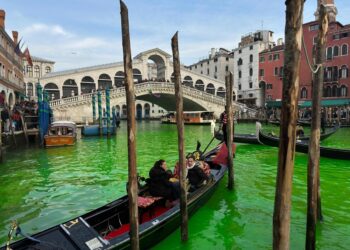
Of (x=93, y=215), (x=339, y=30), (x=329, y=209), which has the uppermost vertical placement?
(x=339, y=30)

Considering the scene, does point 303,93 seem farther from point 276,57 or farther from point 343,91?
point 276,57

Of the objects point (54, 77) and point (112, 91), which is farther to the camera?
point (54, 77)

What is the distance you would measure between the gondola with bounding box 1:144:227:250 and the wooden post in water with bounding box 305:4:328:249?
163 cm

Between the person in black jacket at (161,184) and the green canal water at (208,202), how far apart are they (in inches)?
23.2

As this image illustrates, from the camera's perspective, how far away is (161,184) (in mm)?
4863

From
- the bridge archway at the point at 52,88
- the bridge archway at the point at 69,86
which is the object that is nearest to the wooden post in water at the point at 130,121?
the bridge archway at the point at 52,88

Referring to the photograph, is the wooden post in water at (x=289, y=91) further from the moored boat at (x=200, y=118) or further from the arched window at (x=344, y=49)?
the arched window at (x=344, y=49)

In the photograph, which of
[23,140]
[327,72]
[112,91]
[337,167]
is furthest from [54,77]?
[337,167]

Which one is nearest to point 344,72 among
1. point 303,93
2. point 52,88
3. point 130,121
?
point 303,93

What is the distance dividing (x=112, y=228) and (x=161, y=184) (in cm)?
100

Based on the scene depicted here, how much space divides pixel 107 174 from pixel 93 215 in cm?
477

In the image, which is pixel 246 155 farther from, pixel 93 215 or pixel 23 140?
pixel 23 140

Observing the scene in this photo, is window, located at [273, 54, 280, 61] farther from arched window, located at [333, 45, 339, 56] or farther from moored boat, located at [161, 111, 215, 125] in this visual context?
moored boat, located at [161, 111, 215, 125]

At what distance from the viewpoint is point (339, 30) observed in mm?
28000
